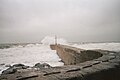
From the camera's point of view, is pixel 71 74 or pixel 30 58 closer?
pixel 71 74

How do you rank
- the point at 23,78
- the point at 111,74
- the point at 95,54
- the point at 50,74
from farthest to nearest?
the point at 95,54
the point at 111,74
the point at 50,74
the point at 23,78

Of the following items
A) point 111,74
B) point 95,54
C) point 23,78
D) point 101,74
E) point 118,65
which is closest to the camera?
point 23,78

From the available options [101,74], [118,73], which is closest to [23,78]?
[101,74]

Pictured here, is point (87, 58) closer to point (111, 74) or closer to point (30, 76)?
point (111, 74)

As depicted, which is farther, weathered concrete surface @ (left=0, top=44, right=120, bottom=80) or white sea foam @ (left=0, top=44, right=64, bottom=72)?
white sea foam @ (left=0, top=44, right=64, bottom=72)

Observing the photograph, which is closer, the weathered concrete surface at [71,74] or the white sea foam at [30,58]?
the weathered concrete surface at [71,74]

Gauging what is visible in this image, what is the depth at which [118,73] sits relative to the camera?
10.9 ft

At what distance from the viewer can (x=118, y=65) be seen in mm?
3416

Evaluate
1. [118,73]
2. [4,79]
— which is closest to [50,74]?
[4,79]

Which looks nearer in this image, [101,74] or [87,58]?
[101,74]

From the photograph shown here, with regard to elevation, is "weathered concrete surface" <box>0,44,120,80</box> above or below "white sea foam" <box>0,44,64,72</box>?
above

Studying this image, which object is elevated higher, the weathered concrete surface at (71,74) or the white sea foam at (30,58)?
the weathered concrete surface at (71,74)

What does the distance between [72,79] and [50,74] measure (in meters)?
0.49

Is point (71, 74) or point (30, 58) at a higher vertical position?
point (71, 74)
